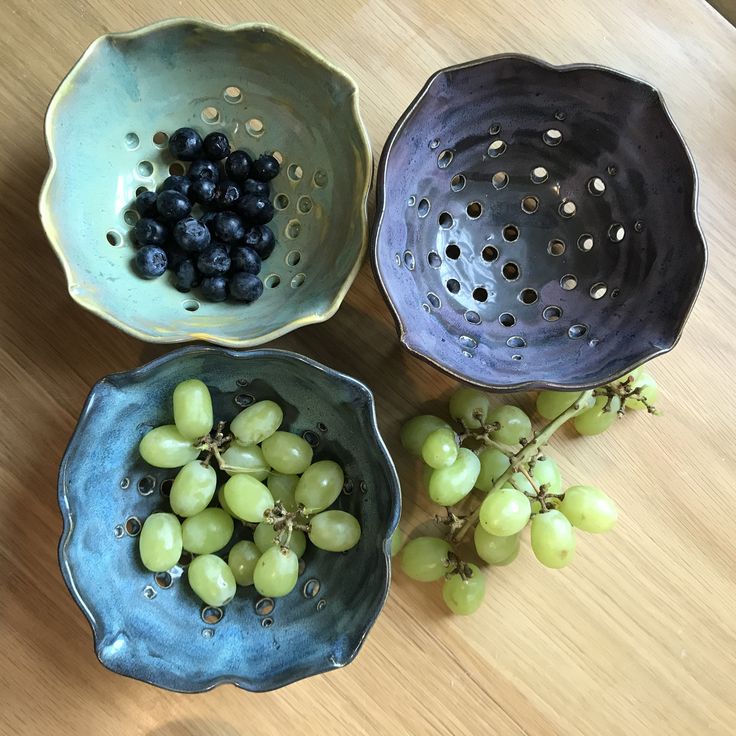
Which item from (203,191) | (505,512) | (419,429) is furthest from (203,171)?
(505,512)

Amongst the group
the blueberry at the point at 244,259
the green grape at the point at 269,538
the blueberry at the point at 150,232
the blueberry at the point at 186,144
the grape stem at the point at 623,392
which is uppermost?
the grape stem at the point at 623,392

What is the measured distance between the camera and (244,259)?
73cm

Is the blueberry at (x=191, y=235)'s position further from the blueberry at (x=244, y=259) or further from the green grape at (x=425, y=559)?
the green grape at (x=425, y=559)

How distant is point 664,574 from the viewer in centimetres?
83

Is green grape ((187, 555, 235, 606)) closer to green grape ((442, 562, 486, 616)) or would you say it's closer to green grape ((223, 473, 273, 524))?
green grape ((223, 473, 273, 524))

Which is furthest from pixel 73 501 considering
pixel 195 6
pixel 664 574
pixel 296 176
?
pixel 664 574

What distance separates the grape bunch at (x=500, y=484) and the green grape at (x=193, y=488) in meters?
0.20

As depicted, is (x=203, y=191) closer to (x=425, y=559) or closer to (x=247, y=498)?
(x=247, y=498)

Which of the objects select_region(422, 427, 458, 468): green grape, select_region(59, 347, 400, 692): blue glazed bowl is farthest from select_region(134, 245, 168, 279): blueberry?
select_region(422, 427, 458, 468): green grape

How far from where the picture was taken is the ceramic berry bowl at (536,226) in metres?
0.70

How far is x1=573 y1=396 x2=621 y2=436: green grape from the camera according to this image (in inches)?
30.6

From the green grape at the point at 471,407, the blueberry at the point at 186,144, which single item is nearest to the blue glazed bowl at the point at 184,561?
the green grape at the point at 471,407

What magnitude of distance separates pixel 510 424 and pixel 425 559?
170mm

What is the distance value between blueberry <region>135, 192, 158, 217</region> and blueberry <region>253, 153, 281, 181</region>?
108mm
